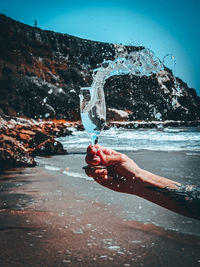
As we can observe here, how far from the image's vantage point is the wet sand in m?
2.12

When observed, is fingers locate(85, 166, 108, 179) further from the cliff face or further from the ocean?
the cliff face

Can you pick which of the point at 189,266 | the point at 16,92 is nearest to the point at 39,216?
the point at 189,266

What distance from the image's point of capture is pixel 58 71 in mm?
62750

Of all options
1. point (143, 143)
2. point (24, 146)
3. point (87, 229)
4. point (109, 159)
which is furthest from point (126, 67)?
point (143, 143)

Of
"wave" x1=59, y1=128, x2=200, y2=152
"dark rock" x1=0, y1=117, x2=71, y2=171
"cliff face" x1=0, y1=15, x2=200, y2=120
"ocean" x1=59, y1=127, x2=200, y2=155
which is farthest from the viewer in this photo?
"cliff face" x1=0, y1=15, x2=200, y2=120

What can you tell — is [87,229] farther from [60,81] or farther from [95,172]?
[60,81]

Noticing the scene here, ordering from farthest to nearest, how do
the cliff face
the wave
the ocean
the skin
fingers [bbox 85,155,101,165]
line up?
the cliff face
the wave
the ocean
the skin
fingers [bbox 85,155,101,165]

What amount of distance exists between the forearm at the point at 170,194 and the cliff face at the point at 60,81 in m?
49.7

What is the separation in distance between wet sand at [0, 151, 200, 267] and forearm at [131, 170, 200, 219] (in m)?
0.45

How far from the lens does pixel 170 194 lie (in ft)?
6.75

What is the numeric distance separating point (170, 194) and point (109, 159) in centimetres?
56

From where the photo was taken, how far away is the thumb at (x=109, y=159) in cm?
188

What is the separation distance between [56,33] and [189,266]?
74.1 metres

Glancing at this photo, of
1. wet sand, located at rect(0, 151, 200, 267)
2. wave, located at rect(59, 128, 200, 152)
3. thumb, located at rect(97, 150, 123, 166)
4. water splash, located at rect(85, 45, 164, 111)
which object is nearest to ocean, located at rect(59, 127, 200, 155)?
wave, located at rect(59, 128, 200, 152)
